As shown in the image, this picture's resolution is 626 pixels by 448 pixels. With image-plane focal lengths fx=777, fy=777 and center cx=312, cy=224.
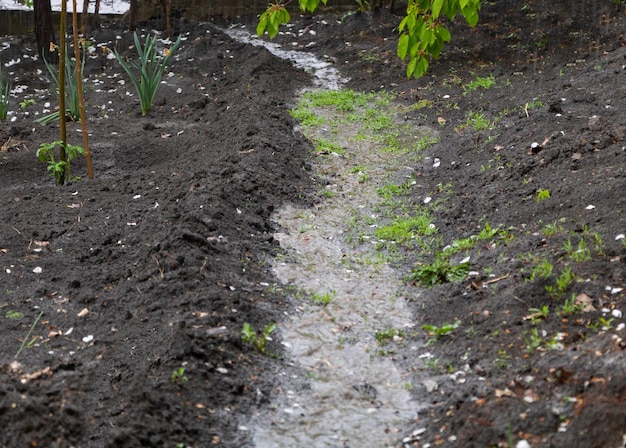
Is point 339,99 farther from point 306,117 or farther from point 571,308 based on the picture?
point 571,308

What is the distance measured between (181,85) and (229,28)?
3270 mm

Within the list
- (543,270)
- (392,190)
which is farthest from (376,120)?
(543,270)

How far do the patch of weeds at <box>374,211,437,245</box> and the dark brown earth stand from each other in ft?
0.37

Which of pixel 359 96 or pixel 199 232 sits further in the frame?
pixel 359 96

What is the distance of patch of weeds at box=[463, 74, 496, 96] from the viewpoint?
7.84m

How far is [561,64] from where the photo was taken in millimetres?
8047

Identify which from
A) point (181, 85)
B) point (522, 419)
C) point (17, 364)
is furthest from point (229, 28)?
point (522, 419)

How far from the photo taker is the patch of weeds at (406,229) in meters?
4.91

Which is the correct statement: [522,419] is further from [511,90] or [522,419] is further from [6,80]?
[6,80]

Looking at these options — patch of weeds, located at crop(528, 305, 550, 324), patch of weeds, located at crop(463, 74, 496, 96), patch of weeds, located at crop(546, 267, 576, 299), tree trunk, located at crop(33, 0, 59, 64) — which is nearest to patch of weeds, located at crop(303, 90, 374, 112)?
patch of weeds, located at crop(463, 74, 496, 96)

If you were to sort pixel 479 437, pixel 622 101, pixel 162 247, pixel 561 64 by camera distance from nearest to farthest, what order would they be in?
pixel 479 437, pixel 162 247, pixel 622 101, pixel 561 64

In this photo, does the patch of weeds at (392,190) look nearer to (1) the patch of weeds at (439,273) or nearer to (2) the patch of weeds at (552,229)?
(1) the patch of weeds at (439,273)

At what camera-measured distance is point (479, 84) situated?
7.93 m

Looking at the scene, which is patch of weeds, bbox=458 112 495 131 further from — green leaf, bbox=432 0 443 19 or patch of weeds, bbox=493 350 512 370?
patch of weeds, bbox=493 350 512 370
